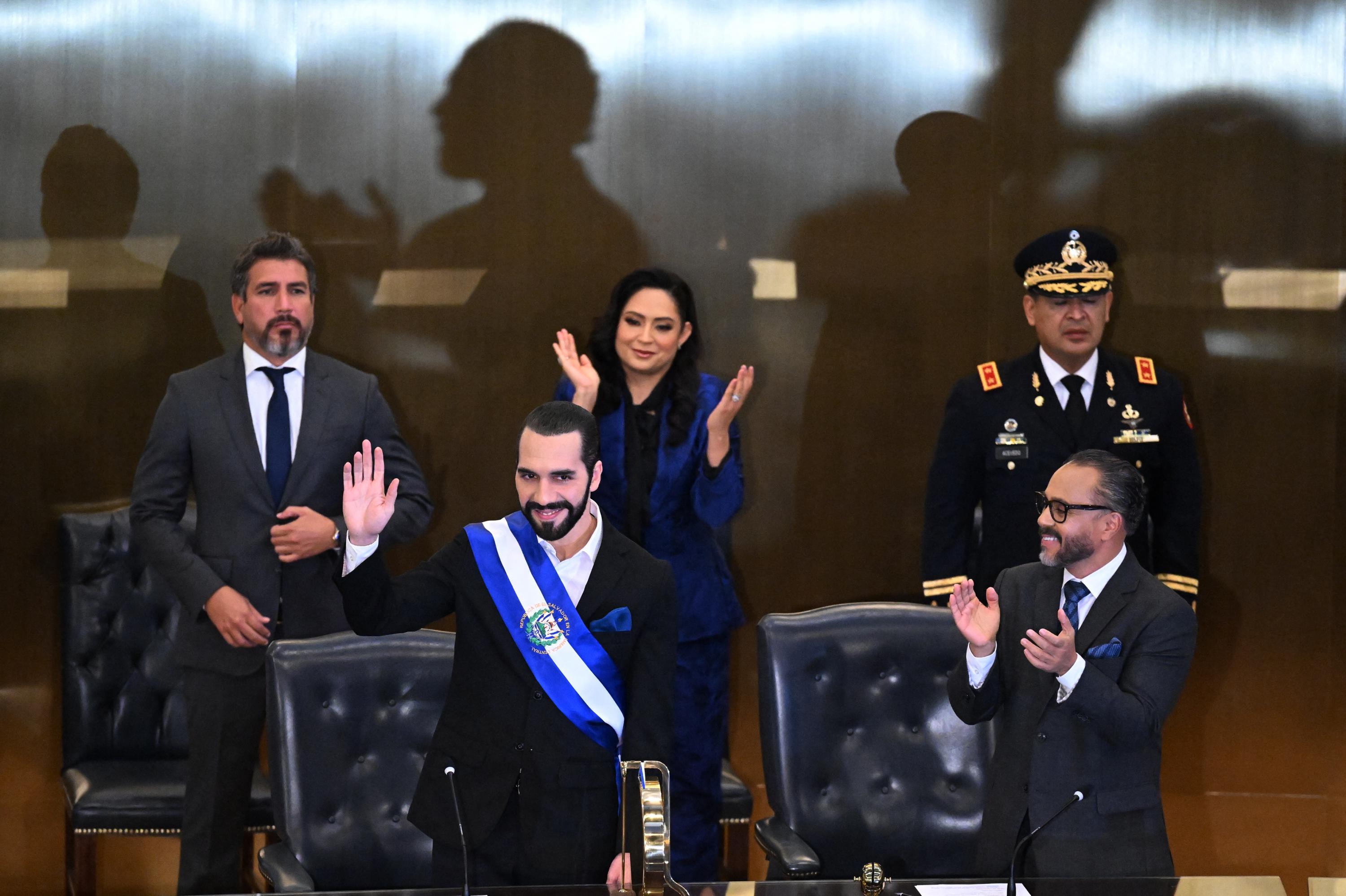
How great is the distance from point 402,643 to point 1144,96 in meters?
2.85

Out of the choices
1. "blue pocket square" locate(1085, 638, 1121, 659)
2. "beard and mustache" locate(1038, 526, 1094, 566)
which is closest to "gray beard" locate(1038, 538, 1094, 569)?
"beard and mustache" locate(1038, 526, 1094, 566)

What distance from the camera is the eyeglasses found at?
8.73ft

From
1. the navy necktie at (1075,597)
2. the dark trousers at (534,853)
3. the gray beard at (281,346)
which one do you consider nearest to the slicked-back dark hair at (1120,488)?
the navy necktie at (1075,597)

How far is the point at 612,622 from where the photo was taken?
8.24ft

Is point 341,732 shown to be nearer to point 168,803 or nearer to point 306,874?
point 306,874

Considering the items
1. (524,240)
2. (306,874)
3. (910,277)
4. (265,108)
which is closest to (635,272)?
(524,240)

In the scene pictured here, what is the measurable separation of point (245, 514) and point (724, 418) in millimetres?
1160

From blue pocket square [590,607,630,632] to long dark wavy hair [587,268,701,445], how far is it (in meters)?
1.16

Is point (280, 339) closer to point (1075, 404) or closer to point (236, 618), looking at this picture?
point (236, 618)

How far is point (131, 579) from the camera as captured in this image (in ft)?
12.8

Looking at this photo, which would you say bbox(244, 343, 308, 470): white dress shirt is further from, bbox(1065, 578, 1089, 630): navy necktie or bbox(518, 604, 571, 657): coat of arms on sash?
bbox(1065, 578, 1089, 630): navy necktie

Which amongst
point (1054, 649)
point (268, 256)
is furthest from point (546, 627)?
point (268, 256)

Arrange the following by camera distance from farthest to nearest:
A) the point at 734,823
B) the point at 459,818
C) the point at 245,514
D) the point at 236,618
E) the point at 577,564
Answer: the point at 734,823, the point at 245,514, the point at 236,618, the point at 577,564, the point at 459,818

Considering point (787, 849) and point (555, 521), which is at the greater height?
point (555, 521)
